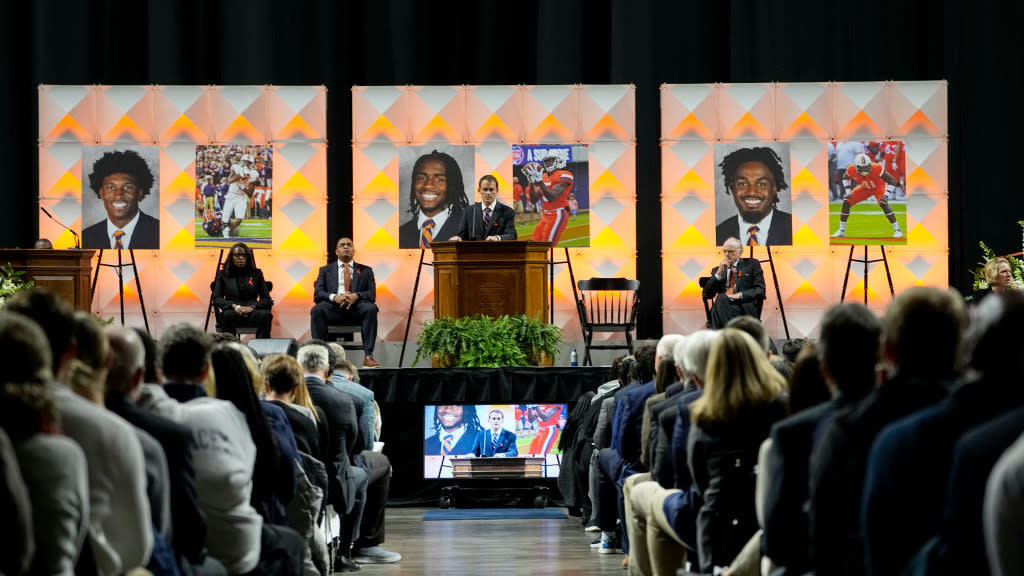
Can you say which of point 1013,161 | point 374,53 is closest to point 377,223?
point 374,53

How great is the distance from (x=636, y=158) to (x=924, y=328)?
10.6 meters

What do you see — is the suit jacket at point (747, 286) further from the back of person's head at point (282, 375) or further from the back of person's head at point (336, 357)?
the back of person's head at point (282, 375)

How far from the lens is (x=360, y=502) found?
6688 millimetres

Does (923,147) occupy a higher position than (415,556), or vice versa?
(923,147)

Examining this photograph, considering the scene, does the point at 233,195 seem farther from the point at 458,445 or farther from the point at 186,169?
the point at 458,445

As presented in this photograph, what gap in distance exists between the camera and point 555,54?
13250mm

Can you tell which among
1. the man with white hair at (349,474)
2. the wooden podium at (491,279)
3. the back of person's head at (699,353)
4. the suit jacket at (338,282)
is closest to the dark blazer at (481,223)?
the wooden podium at (491,279)

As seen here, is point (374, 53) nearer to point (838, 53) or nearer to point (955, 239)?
point (838, 53)

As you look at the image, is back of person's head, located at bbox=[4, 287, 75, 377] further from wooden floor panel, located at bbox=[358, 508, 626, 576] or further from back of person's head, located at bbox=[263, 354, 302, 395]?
wooden floor panel, located at bbox=[358, 508, 626, 576]

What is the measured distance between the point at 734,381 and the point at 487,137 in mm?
8578

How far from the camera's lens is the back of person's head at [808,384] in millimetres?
3553

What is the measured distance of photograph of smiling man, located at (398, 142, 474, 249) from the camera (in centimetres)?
1230

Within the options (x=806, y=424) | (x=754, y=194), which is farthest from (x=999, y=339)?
(x=754, y=194)

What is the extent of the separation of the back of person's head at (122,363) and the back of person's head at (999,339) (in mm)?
2014
